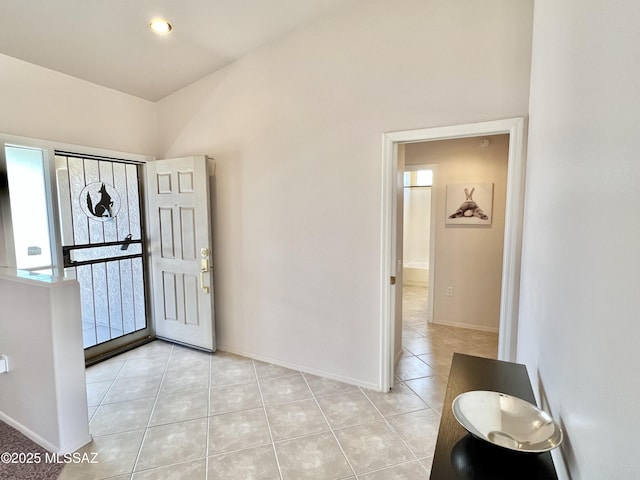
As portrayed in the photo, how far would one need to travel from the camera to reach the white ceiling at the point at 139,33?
7.30 ft

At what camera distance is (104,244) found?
135 inches

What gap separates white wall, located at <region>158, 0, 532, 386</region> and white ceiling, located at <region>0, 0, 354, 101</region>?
20 cm

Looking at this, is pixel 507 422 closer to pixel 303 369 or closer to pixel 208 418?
pixel 208 418

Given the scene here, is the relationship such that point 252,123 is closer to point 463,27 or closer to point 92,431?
point 463,27

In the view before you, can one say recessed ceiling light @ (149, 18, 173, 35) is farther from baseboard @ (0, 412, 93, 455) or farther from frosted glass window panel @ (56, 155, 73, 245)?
baseboard @ (0, 412, 93, 455)

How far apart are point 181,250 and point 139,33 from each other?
196 centimetres

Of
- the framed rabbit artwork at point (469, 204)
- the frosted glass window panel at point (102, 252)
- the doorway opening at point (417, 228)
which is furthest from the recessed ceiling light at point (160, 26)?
the doorway opening at point (417, 228)

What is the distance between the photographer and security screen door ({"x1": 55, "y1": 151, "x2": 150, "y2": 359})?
10.3 feet

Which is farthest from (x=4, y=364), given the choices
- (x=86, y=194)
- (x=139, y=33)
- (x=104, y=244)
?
(x=139, y=33)

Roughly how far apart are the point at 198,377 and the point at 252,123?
7.83 ft

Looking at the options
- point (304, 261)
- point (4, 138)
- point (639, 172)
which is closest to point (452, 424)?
point (639, 172)

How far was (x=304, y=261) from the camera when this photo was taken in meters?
2.96

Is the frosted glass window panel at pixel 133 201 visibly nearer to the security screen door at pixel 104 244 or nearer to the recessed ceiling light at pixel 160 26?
the security screen door at pixel 104 244

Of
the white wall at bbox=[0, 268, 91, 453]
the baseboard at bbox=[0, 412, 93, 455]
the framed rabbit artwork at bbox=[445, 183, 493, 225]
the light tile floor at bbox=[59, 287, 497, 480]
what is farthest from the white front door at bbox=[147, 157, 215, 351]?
the framed rabbit artwork at bbox=[445, 183, 493, 225]
